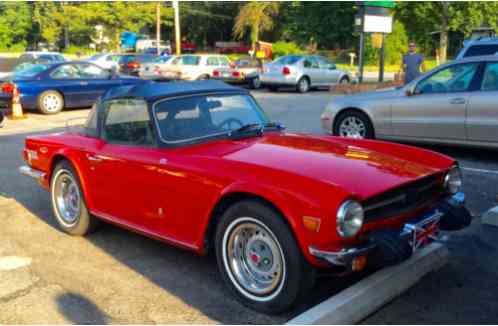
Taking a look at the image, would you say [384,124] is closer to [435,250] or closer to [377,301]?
[435,250]

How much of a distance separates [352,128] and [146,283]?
595 cm

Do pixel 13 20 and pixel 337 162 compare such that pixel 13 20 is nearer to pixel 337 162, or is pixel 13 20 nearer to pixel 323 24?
pixel 323 24

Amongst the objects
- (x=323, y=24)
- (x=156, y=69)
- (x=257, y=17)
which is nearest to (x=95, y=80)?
(x=156, y=69)

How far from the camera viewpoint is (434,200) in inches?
163

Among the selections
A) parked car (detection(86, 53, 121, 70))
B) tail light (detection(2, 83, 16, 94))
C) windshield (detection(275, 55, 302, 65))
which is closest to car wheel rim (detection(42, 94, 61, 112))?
tail light (detection(2, 83, 16, 94))

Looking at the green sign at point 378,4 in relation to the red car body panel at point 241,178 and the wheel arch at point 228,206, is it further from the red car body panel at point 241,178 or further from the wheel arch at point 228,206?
the wheel arch at point 228,206

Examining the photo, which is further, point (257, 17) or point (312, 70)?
point (257, 17)

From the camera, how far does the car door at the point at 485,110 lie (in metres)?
7.82

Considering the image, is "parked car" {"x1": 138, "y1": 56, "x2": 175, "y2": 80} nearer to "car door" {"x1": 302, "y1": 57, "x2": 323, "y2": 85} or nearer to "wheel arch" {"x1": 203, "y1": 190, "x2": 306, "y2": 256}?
"car door" {"x1": 302, "y1": 57, "x2": 323, "y2": 85}

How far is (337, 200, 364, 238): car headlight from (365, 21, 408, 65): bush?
1594 inches

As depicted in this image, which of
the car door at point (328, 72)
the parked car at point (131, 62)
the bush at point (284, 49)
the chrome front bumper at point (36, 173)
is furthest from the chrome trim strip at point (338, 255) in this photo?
the bush at point (284, 49)

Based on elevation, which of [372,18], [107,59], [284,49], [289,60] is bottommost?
[107,59]

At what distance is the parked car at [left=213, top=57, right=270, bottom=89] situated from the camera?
2272 centimetres

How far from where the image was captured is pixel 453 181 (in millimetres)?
4340
